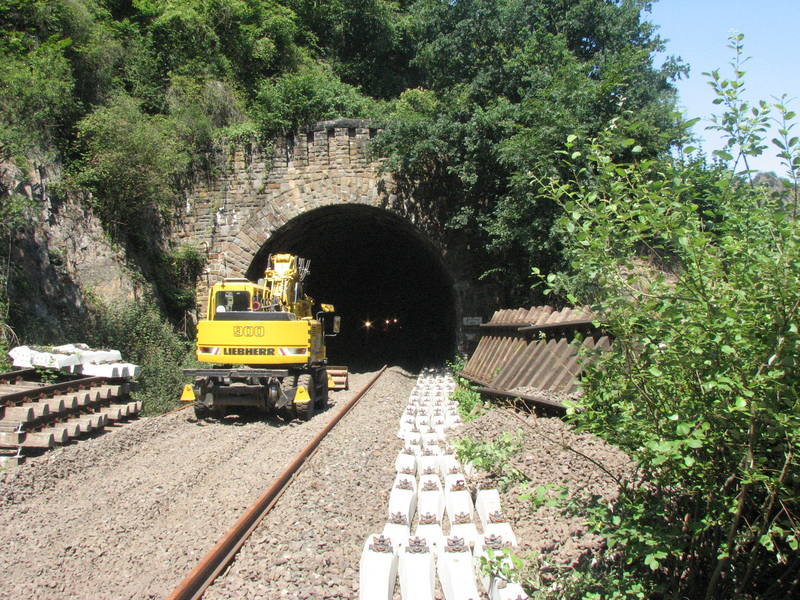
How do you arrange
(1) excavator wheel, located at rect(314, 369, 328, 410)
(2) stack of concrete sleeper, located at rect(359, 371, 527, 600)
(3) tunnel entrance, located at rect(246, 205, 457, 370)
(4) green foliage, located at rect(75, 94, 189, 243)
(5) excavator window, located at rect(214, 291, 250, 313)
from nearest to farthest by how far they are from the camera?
(2) stack of concrete sleeper, located at rect(359, 371, 527, 600), (5) excavator window, located at rect(214, 291, 250, 313), (1) excavator wheel, located at rect(314, 369, 328, 410), (4) green foliage, located at rect(75, 94, 189, 243), (3) tunnel entrance, located at rect(246, 205, 457, 370)

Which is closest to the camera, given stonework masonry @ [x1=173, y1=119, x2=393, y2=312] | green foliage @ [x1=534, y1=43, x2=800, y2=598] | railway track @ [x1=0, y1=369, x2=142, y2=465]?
green foliage @ [x1=534, y1=43, x2=800, y2=598]

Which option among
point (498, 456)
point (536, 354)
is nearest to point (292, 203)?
point (536, 354)

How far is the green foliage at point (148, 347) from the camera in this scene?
454 inches

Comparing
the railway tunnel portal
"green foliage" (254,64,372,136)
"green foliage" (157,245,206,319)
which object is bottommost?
"green foliage" (157,245,206,319)

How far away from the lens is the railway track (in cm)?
734

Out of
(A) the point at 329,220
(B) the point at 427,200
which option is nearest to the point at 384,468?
(B) the point at 427,200

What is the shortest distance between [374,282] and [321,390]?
18.5m

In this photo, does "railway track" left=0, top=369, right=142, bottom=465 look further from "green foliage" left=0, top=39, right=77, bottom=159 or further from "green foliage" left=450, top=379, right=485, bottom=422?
"green foliage" left=450, top=379, right=485, bottom=422

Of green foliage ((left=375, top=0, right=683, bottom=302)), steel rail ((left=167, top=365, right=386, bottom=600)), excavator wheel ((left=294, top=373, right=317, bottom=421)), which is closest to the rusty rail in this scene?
green foliage ((left=375, top=0, right=683, bottom=302))

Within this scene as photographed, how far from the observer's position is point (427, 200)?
653 inches

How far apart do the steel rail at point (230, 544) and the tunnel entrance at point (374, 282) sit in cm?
1146

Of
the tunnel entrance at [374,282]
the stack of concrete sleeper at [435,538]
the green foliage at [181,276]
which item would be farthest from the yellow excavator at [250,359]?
the tunnel entrance at [374,282]

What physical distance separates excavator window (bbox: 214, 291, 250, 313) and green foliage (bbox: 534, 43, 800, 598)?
8795mm

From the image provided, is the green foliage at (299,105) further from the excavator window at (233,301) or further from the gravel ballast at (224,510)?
the gravel ballast at (224,510)
